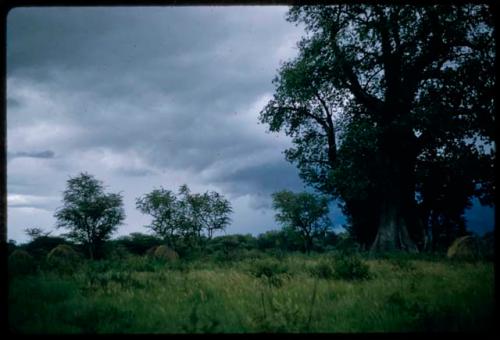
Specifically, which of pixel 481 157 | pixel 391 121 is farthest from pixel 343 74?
pixel 481 157

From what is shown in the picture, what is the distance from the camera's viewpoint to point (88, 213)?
42.6m

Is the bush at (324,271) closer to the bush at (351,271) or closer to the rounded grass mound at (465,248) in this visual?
the bush at (351,271)

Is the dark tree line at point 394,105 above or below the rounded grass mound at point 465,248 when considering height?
above

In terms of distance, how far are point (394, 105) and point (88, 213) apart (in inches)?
1540

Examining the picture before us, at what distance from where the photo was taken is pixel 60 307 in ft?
18.5

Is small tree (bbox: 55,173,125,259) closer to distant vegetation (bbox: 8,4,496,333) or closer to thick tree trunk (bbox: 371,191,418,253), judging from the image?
distant vegetation (bbox: 8,4,496,333)

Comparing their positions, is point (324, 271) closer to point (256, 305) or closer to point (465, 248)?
point (256, 305)

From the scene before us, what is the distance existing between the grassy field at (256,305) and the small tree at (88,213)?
123 feet

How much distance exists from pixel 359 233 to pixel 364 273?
26481 mm

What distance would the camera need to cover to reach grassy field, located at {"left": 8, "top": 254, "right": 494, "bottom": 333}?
14.6ft

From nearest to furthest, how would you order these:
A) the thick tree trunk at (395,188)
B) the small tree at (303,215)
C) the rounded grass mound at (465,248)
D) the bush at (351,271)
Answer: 1. the bush at (351,271)
2. the rounded grass mound at (465,248)
3. the thick tree trunk at (395,188)
4. the small tree at (303,215)

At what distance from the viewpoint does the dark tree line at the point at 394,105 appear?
1608 cm

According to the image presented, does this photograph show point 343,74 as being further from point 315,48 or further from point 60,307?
point 60,307

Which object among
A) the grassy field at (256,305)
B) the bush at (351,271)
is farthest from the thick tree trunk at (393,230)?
the bush at (351,271)
